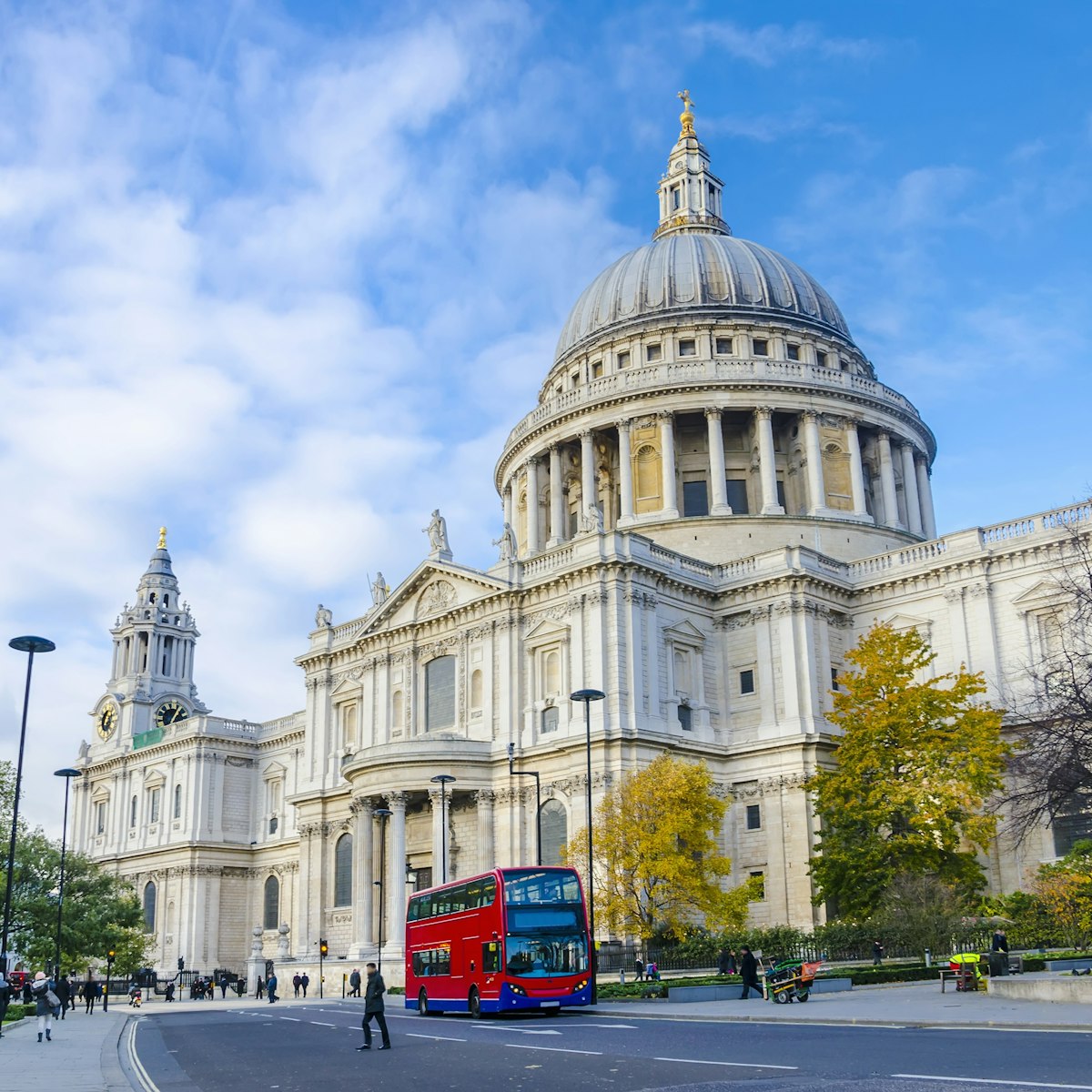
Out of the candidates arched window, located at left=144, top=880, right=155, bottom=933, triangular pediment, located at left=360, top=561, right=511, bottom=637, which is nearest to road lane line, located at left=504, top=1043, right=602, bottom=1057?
triangular pediment, located at left=360, top=561, right=511, bottom=637

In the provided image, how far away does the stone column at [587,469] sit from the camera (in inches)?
2982

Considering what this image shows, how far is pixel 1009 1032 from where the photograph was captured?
72.1 ft

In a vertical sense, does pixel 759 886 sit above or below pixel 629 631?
below

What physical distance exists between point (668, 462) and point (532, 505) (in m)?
11.2

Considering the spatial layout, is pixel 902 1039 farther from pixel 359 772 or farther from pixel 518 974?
pixel 359 772

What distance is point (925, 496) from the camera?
80562 millimetres

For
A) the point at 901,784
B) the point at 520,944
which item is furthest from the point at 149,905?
the point at 520,944

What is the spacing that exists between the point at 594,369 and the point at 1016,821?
181 feet

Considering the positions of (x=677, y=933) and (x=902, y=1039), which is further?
(x=677, y=933)

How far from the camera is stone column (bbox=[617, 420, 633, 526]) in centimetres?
7400

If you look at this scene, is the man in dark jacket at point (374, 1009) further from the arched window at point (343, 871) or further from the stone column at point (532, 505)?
the stone column at point (532, 505)

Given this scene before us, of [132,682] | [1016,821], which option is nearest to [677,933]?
[1016,821]

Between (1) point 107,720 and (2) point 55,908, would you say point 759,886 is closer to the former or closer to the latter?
(2) point 55,908

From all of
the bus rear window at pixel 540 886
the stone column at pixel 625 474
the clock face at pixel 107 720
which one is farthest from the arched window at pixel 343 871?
the clock face at pixel 107 720
